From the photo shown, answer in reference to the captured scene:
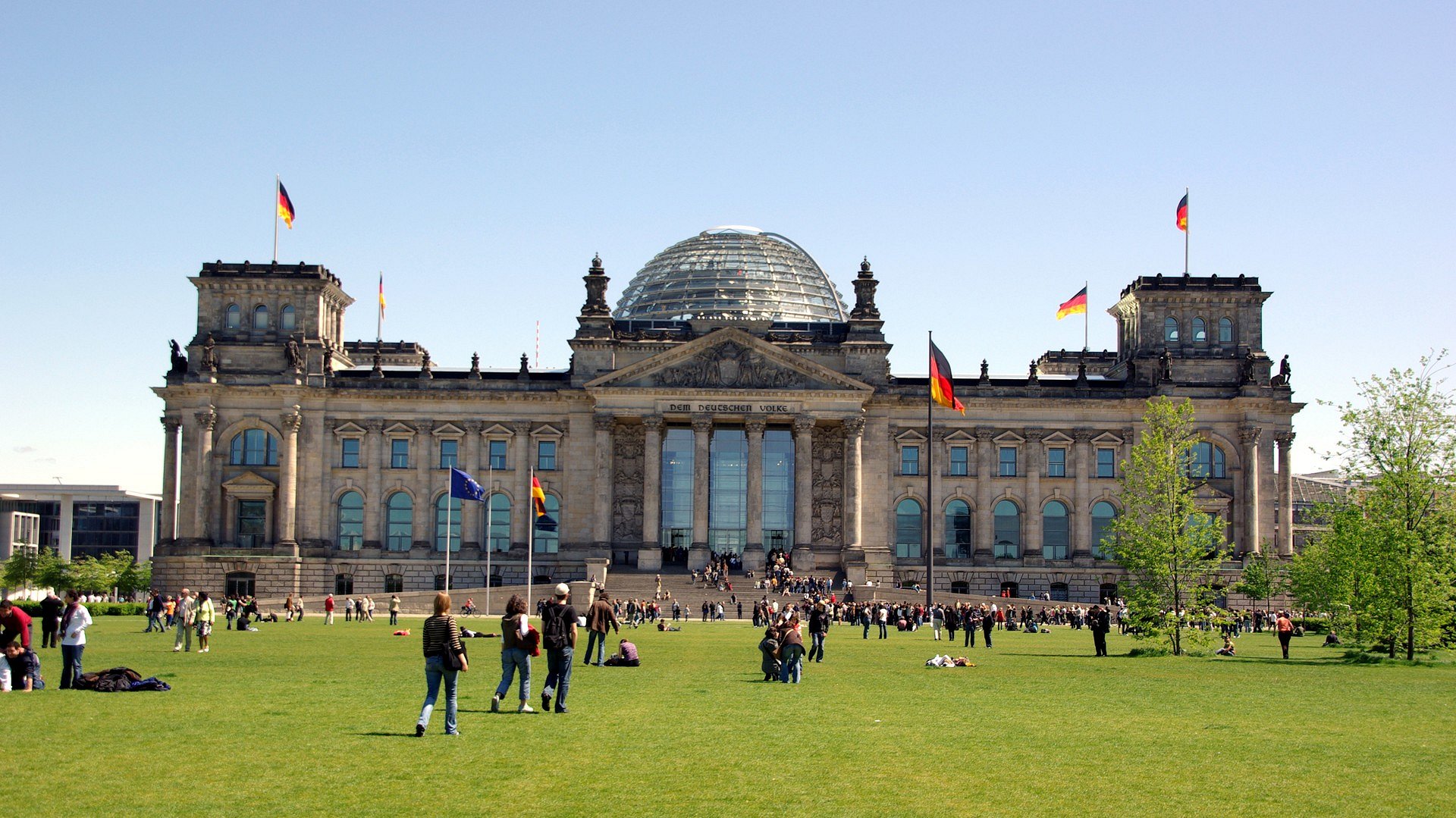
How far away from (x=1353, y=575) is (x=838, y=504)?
51177 millimetres

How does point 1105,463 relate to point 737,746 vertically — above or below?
above

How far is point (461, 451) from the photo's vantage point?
333 feet

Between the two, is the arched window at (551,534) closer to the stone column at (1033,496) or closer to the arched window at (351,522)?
the arched window at (351,522)

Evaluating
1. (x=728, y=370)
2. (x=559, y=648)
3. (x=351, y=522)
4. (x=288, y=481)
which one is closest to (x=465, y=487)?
(x=728, y=370)

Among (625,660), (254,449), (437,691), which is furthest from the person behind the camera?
(254,449)

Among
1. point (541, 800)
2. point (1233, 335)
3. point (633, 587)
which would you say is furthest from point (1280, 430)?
point (541, 800)

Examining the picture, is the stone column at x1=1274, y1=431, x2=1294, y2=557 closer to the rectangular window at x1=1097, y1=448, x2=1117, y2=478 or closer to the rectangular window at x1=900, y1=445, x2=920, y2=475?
the rectangular window at x1=1097, y1=448, x2=1117, y2=478

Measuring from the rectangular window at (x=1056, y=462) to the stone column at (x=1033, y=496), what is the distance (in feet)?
1.58

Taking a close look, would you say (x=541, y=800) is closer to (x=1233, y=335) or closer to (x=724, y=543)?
(x=724, y=543)

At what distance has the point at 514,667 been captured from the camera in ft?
85.9

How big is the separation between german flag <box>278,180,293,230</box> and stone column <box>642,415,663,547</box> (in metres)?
24.6

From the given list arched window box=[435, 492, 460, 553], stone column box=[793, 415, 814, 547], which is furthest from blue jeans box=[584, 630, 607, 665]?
arched window box=[435, 492, 460, 553]

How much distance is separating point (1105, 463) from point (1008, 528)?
7496mm

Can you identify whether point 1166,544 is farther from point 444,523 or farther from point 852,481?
point 444,523
